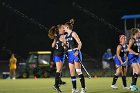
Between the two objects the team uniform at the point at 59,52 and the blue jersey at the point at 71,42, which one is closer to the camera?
the blue jersey at the point at 71,42

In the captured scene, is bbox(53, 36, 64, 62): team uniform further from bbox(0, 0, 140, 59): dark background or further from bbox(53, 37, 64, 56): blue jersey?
bbox(0, 0, 140, 59): dark background

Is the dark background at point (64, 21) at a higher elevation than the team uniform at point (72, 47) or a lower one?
higher

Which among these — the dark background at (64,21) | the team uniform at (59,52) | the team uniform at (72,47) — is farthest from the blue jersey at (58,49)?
the dark background at (64,21)

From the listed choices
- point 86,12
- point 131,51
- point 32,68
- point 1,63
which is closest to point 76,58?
point 131,51

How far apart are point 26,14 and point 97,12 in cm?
864

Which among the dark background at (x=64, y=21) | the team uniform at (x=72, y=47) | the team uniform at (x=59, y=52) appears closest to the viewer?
the team uniform at (x=72, y=47)

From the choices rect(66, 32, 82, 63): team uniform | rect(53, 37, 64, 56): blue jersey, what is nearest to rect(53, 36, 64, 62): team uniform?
rect(53, 37, 64, 56): blue jersey

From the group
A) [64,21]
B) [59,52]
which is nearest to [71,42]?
[59,52]

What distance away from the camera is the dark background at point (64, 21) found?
53719 mm

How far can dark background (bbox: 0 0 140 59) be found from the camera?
53.7 meters

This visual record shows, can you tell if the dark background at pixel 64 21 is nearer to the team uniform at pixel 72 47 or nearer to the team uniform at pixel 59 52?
the team uniform at pixel 59 52

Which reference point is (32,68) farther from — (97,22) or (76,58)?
(97,22)

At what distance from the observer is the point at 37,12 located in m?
55.7

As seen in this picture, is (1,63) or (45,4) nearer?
(1,63)
